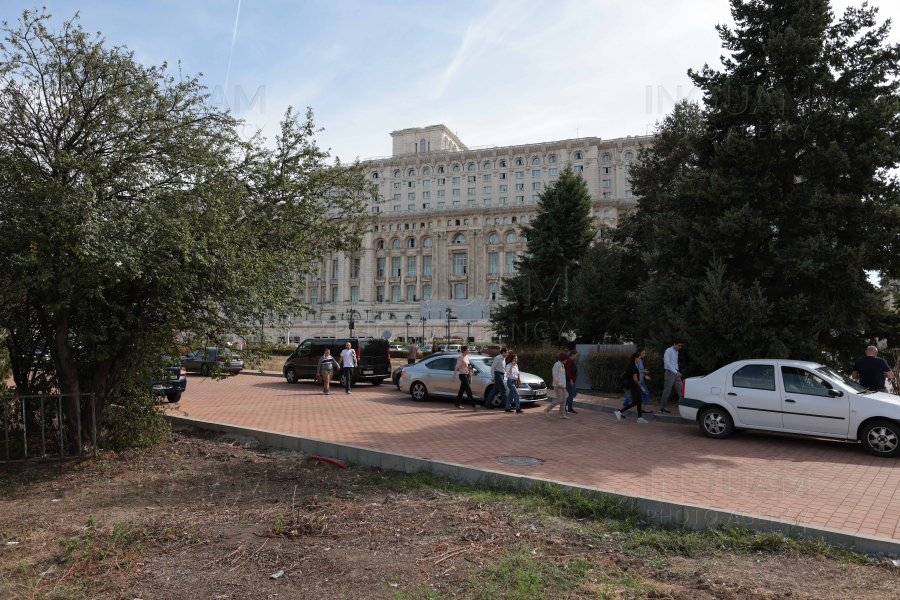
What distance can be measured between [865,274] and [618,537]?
12.4 m

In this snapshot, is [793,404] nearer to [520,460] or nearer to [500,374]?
[520,460]

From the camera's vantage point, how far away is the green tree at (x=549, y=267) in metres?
27.2

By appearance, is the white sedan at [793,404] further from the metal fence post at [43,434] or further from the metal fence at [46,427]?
the metal fence post at [43,434]

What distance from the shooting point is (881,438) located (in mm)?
8586

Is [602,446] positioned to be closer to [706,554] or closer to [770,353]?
[706,554]

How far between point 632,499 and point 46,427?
8.01 meters

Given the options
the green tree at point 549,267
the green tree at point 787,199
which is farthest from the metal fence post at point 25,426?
the green tree at point 549,267

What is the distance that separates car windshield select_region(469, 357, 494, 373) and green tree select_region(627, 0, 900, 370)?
453cm

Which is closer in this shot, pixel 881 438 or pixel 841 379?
pixel 881 438

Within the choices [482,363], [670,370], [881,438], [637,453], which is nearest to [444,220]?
[482,363]

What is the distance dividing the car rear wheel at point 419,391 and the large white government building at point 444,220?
Answer: 74.4 metres

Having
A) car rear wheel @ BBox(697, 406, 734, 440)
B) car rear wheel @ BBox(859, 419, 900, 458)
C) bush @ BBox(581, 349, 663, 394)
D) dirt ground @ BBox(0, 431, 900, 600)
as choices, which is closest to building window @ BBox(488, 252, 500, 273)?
bush @ BBox(581, 349, 663, 394)

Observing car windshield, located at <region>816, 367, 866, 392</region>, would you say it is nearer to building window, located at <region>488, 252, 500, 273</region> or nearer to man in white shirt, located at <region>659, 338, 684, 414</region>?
man in white shirt, located at <region>659, 338, 684, 414</region>

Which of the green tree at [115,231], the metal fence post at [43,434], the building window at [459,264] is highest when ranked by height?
the building window at [459,264]
